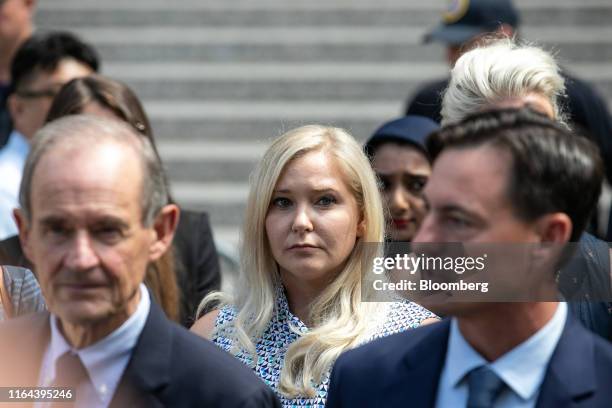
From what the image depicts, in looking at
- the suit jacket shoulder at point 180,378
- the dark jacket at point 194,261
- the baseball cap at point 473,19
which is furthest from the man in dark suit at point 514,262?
the baseball cap at point 473,19

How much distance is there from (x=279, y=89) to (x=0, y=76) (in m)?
2.54

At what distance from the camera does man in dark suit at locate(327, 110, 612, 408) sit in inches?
98.3

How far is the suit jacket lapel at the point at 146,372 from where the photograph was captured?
8.34ft

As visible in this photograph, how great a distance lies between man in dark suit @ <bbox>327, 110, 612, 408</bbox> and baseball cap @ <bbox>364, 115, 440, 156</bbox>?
2275 millimetres

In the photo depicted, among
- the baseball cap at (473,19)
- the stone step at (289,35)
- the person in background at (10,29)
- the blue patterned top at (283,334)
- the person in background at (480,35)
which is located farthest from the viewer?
the stone step at (289,35)

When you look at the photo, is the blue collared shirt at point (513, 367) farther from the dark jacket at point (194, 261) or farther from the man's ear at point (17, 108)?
the man's ear at point (17, 108)

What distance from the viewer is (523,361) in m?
2.52

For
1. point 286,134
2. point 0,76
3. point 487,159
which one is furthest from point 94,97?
point 0,76

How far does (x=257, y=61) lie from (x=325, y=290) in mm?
5819

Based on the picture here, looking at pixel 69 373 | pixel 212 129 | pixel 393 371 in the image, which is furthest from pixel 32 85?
pixel 212 129

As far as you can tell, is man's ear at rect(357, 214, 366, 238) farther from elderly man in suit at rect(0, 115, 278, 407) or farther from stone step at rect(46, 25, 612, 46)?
stone step at rect(46, 25, 612, 46)

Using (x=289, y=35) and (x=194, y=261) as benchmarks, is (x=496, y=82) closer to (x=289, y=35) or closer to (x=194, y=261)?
(x=194, y=261)

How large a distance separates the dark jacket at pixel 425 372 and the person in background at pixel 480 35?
2.85 m

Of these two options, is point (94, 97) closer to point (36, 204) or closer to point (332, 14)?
point (36, 204)
